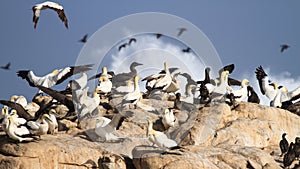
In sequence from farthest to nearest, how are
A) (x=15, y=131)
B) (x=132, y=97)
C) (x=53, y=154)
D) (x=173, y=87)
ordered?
(x=173, y=87) < (x=132, y=97) < (x=15, y=131) < (x=53, y=154)

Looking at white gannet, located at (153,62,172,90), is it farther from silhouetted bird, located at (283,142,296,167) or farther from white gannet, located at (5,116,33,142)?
white gannet, located at (5,116,33,142)

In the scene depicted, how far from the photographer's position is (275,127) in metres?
33.3

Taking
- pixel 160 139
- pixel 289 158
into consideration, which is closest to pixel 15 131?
pixel 160 139

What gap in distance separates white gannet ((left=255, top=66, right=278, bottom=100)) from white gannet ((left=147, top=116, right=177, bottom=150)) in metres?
10.1

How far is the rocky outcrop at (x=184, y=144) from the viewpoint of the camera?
2784 centimetres

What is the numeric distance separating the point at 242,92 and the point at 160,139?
8051 mm

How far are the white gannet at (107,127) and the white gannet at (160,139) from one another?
1212 mm

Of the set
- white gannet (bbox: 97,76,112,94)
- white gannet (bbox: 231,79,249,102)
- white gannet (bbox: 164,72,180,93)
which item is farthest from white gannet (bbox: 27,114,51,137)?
white gannet (bbox: 164,72,180,93)

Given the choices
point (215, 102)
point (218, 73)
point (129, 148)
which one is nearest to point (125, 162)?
point (129, 148)

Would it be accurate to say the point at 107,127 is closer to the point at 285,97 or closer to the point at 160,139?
the point at 160,139

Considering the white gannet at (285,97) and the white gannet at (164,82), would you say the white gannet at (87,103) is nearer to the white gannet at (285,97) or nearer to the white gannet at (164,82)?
the white gannet at (164,82)

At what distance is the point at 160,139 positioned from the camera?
29547 mm

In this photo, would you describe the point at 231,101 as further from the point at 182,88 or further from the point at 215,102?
the point at 182,88

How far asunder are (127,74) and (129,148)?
34.6 feet
